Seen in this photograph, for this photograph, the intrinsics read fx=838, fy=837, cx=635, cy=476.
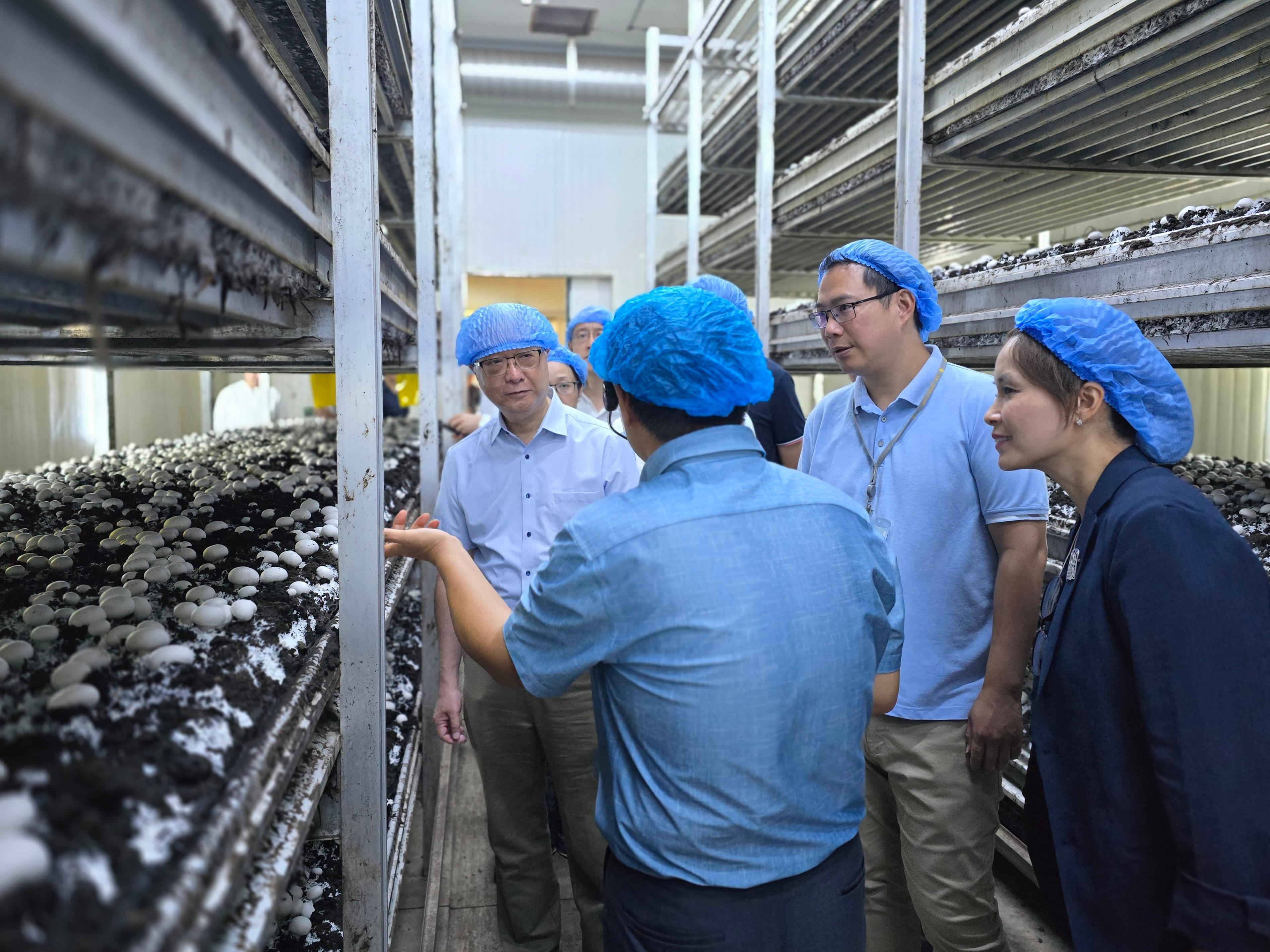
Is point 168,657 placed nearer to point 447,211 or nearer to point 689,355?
point 689,355

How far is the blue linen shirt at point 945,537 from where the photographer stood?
1694mm

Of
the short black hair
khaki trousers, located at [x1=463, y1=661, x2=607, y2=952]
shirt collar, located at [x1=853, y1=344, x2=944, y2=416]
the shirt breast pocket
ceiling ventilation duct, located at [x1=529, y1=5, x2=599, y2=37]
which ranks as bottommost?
khaki trousers, located at [x1=463, y1=661, x2=607, y2=952]

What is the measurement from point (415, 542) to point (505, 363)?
0.72m

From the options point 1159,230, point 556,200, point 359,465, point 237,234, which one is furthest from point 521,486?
point 556,200

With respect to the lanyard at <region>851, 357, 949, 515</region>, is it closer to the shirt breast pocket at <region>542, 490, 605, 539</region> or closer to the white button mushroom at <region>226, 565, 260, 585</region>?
the shirt breast pocket at <region>542, 490, 605, 539</region>

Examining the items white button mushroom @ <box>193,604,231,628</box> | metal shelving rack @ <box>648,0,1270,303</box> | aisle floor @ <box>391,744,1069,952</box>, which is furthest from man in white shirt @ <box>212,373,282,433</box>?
white button mushroom @ <box>193,604,231,628</box>

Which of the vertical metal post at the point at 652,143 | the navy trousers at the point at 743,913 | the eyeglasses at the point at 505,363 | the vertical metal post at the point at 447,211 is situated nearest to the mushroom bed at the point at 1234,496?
the navy trousers at the point at 743,913

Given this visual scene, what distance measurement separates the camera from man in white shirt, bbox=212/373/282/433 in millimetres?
6238

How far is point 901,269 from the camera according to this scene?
1.79 meters

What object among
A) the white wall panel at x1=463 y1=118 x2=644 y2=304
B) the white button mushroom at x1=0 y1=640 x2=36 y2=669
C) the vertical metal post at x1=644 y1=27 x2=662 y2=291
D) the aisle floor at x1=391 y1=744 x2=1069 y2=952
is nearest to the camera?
the white button mushroom at x1=0 y1=640 x2=36 y2=669

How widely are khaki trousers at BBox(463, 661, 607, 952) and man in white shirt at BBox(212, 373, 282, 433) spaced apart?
15.1 feet

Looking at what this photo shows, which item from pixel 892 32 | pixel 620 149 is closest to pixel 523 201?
pixel 620 149

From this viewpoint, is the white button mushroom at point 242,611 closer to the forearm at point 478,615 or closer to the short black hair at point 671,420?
the forearm at point 478,615

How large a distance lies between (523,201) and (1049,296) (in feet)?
27.5
